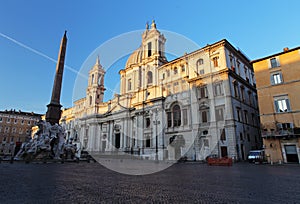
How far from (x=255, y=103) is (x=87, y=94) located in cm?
4106

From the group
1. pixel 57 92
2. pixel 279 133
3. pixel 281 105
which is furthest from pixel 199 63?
pixel 57 92

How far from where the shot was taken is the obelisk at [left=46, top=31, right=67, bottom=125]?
18047 mm

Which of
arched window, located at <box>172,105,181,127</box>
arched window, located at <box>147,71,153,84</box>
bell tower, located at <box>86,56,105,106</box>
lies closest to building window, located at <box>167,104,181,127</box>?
arched window, located at <box>172,105,181,127</box>

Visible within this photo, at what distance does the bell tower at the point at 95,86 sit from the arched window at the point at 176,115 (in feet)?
86.6

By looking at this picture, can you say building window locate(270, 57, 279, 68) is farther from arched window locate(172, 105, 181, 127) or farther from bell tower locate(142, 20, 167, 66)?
bell tower locate(142, 20, 167, 66)

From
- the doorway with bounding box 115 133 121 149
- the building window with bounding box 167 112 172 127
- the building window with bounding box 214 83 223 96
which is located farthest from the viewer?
the doorway with bounding box 115 133 121 149

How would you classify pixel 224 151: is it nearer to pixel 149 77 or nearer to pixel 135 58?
pixel 149 77

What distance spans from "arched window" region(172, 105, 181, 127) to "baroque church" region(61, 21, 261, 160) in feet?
0.31

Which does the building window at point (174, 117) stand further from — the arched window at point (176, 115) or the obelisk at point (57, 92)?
the obelisk at point (57, 92)

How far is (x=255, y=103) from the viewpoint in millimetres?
30953

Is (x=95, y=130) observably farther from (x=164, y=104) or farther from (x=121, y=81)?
(x=164, y=104)

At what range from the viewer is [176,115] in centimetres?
3061

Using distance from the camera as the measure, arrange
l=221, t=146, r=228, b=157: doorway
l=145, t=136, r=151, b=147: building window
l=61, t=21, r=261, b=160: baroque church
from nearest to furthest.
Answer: l=221, t=146, r=228, b=157: doorway < l=61, t=21, r=261, b=160: baroque church < l=145, t=136, r=151, b=147: building window

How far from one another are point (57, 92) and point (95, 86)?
34.0 m
